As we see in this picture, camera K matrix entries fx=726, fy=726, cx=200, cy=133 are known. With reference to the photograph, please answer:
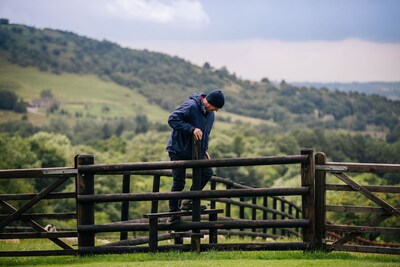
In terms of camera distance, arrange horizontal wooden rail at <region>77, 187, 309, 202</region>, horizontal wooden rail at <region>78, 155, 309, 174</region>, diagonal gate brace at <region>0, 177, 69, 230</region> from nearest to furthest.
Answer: horizontal wooden rail at <region>78, 155, 309, 174</region> → horizontal wooden rail at <region>77, 187, 309, 202</region> → diagonal gate brace at <region>0, 177, 69, 230</region>

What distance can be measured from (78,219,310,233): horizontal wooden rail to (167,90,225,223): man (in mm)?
187

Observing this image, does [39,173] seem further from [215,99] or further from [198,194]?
[215,99]

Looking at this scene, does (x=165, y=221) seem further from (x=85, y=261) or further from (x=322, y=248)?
(x=322, y=248)

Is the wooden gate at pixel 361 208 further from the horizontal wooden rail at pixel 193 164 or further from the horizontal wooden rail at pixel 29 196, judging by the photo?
the horizontal wooden rail at pixel 29 196

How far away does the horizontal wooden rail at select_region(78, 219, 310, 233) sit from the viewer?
12242 millimetres

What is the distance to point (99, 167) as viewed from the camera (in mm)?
12367

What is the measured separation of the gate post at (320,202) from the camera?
1248 centimetres

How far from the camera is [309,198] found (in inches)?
487

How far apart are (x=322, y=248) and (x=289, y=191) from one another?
1.18 metres

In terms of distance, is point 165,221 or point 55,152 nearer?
point 165,221

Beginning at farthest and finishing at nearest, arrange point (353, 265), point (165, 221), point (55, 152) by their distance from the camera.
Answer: point (55, 152) → point (165, 221) → point (353, 265)

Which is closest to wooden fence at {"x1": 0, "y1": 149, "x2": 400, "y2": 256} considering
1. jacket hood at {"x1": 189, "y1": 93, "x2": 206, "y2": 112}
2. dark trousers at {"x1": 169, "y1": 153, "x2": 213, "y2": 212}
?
dark trousers at {"x1": 169, "y1": 153, "x2": 213, "y2": 212}

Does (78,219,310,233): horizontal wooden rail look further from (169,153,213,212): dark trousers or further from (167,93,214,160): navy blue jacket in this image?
(167,93,214,160): navy blue jacket

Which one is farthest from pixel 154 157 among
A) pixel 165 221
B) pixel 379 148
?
pixel 165 221
